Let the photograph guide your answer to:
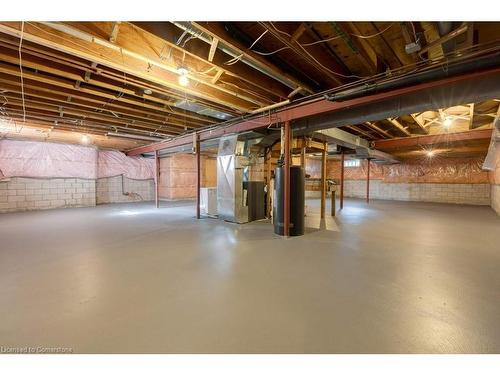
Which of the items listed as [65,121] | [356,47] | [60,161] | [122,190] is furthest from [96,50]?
[122,190]

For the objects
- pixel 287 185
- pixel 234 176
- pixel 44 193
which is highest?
pixel 234 176

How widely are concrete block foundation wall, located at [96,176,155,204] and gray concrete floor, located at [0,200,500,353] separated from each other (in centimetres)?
503

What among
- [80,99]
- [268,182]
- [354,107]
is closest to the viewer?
[354,107]

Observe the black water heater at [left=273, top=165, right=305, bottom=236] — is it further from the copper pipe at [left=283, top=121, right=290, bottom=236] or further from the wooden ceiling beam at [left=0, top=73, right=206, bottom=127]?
the wooden ceiling beam at [left=0, top=73, right=206, bottom=127]

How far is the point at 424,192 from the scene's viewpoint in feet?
31.0

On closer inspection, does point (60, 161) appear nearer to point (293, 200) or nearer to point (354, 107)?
point (293, 200)

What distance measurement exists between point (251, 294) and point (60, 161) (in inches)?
326

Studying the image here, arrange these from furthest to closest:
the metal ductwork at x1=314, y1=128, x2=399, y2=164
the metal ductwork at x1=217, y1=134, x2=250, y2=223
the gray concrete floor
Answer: the metal ductwork at x1=217, y1=134, x2=250, y2=223
the metal ductwork at x1=314, y1=128, x2=399, y2=164
the gray concrete floor

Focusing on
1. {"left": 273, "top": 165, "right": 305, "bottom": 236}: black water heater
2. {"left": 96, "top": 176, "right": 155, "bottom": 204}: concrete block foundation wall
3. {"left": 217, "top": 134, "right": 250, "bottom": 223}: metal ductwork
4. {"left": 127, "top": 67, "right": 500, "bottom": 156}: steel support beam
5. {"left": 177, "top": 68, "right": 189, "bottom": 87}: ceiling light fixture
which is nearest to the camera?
{"left": 127, "top": 67, "right": 500, "bottom": 156}: steel support beam

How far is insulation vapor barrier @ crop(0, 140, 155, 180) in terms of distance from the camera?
6.29 m

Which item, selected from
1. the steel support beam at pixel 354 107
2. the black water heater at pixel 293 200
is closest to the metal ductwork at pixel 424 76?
the steel support beam at pixel 354 107

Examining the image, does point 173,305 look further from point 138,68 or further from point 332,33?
point 332,33

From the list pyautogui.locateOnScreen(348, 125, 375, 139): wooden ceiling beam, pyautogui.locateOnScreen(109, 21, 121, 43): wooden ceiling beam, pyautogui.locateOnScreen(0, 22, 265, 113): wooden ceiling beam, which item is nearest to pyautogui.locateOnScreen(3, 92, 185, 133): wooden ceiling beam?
pyautogui.locateOnScreen(0, 22, 265, 113): wooden ceiling beam

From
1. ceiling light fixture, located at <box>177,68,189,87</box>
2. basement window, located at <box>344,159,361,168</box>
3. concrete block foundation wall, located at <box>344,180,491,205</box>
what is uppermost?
ceiling light fixture, located at <box>177,68,189,87</box>
